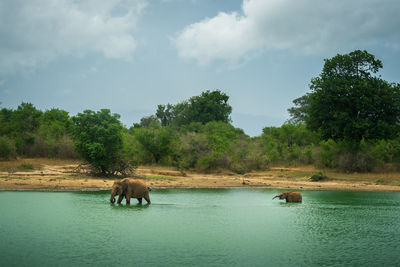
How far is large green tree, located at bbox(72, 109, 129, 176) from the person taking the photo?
31953 mm

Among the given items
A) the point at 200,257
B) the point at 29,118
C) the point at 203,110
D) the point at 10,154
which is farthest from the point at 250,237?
the point at 203,110

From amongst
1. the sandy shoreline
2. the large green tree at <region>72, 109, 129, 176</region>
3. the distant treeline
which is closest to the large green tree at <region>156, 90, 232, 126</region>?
the distant treeline

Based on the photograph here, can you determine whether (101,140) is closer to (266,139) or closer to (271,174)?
(271,174)

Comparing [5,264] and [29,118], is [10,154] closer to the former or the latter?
[29,118]

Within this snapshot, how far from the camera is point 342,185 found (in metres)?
32.9

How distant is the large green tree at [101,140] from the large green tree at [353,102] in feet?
65.5

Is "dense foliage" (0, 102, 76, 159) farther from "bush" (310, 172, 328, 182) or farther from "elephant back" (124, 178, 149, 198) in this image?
"elephant back" (124, 178, 149, 198)

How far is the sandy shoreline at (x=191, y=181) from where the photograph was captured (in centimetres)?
2658

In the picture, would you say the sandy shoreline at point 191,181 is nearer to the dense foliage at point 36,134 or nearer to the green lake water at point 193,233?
the dense foliage at point 36,134

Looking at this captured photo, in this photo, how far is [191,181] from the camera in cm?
3325

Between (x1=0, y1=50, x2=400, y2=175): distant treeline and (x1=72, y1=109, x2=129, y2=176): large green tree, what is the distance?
78 millimetres

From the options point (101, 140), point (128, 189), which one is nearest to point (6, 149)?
point (101, 140)

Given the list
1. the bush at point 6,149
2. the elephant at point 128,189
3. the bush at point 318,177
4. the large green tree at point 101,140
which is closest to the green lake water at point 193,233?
the elephant at point 128,189

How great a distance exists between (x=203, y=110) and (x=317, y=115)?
39.8 meters
